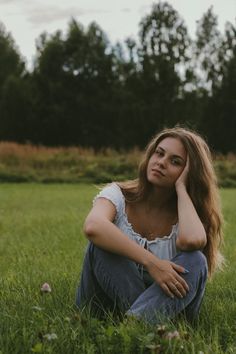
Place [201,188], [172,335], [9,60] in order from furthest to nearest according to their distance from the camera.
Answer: [9,60]
[201,188]
[172,335]

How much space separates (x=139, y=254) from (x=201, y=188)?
0.68 metres

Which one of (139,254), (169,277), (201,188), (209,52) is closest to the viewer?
(169,277)

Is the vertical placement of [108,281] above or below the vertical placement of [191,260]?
below

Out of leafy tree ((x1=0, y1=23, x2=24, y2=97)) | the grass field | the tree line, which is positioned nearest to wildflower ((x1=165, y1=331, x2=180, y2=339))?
the grass field

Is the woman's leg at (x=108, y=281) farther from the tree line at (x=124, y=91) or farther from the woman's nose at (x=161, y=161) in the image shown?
the tree line at (x=124, y=91)

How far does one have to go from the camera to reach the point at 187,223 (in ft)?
12.4

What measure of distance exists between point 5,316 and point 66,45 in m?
39.1

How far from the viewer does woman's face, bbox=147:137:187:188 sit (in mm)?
3916

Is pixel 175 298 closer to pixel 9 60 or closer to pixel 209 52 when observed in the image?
pixel 209 52

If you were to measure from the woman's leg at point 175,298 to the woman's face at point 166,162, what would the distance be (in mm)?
495

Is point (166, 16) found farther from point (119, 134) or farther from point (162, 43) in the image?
point (119, 134)

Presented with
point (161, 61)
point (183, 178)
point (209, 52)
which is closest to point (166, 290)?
point (183, 178)

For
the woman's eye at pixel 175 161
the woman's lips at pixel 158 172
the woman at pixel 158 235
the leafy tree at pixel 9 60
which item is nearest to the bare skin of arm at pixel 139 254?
the woman at pixel 158 235

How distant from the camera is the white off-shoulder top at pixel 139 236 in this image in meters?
3.91
